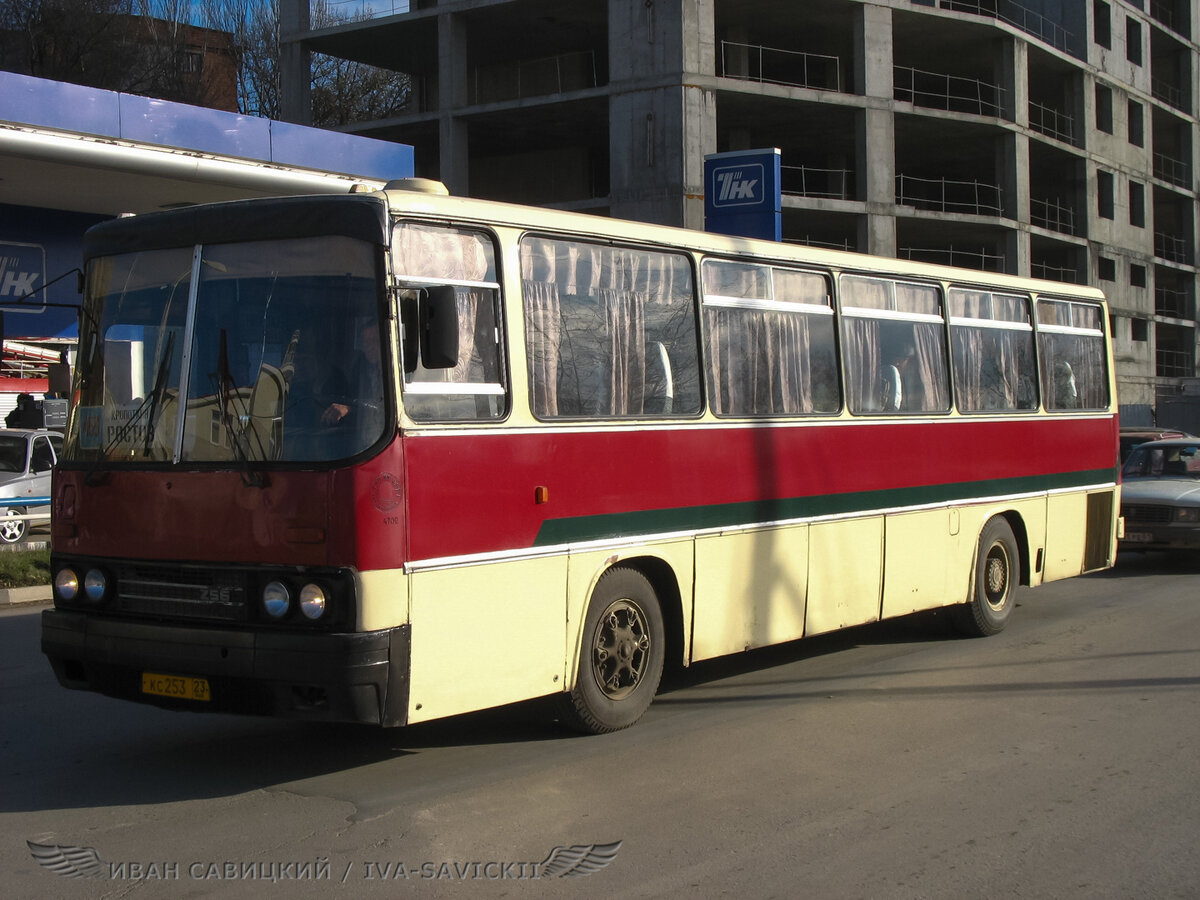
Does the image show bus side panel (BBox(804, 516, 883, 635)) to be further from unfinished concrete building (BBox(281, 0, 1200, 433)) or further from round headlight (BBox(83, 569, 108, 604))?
unfinished concrete building (BBox(281, 0, 1200, 433))

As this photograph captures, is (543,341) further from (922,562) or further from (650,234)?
(922,562)

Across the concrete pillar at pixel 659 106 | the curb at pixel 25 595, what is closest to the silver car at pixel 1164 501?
the curb at pixel 25 595

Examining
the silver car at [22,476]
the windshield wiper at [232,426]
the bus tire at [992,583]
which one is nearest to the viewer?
the windshield wiper at [232,426]

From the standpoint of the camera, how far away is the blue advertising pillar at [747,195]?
Result: 2047 cm

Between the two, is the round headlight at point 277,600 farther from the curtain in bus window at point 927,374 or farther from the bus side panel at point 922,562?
the curtain in bus window at point 927,374

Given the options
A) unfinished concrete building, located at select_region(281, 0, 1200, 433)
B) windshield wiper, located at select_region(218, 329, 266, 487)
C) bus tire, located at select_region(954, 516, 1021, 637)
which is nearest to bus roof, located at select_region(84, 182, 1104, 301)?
windshield wiper, located at select_region(218, 329, 266, 487)

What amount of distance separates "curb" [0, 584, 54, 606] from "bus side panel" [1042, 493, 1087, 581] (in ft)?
33.7

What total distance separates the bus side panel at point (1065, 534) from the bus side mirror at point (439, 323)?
7.74 meters

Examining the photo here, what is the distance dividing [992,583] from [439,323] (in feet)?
23.1

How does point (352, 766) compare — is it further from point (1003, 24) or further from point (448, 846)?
point (1003, 24)

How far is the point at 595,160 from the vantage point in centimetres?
4838

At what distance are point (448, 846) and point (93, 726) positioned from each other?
3458mm


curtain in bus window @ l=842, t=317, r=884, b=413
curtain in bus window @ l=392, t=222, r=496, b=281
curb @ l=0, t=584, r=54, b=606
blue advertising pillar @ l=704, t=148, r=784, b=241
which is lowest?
curb @ l=0, t=584, r=54, b=606

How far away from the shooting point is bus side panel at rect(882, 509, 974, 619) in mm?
10188
